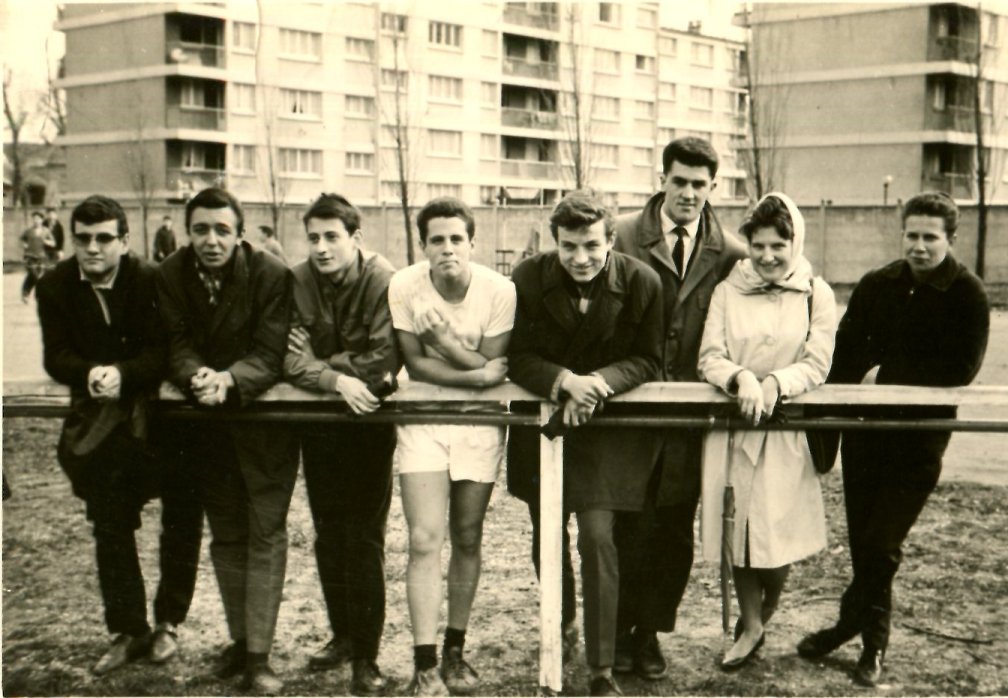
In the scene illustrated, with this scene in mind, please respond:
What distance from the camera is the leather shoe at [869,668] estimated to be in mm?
3967

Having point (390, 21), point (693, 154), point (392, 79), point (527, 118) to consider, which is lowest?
point (693, 154)

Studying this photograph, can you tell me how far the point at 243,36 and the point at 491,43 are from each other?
11.4 meters

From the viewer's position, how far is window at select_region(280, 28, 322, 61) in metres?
43.8

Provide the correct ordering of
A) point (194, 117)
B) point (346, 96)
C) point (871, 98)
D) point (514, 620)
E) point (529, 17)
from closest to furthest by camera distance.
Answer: point (514, 620), point (871, 98), point (194, 117), point (346, 96), point (529, 17)

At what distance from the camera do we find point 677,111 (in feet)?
186

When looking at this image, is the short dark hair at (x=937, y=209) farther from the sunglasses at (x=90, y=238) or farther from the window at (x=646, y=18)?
the window at (x=646, y=18)

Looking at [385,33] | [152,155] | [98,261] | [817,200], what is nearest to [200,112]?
[152,155]

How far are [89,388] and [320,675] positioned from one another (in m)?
1.36

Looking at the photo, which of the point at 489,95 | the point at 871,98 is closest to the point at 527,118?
the point at 489,95

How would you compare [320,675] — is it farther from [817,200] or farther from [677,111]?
[677,111]

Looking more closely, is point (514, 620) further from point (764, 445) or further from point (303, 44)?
point (303, 44)

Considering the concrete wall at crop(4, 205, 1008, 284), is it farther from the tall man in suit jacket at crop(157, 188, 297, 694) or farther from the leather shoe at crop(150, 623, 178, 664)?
the tall man in suit jacket at crop(157, 188, 297, 694)

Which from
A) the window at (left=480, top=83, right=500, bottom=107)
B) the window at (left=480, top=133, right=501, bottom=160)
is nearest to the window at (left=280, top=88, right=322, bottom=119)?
the window at (left=480, top=133, right=501, bottom=160)

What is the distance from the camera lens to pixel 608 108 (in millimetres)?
53156
